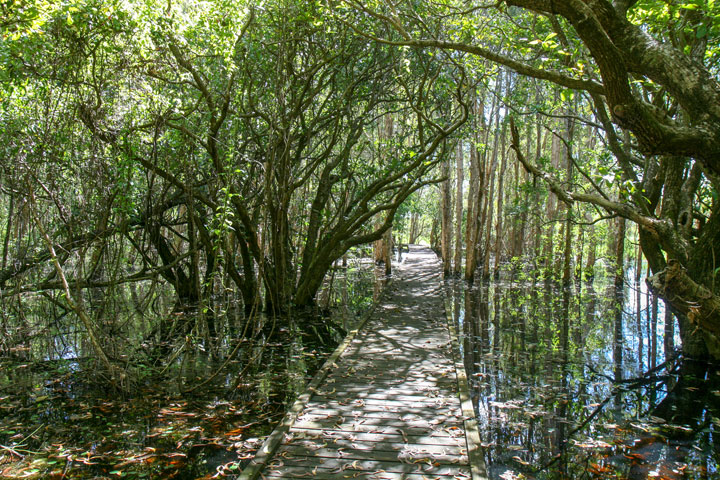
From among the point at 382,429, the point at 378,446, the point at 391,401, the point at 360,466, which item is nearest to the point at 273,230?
the point at 391,401

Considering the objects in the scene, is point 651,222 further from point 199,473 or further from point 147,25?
point 147,25

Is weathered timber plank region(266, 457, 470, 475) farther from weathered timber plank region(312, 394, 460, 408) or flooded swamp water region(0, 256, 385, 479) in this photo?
weathered timber plank region(312, 394, 460, 408)

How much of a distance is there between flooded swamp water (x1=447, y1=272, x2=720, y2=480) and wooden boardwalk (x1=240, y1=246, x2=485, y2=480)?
0.53 meters

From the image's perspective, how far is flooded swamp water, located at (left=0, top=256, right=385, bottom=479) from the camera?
Result: 4.75 m

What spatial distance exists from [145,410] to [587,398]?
18.2ft

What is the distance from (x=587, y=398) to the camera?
6.81m

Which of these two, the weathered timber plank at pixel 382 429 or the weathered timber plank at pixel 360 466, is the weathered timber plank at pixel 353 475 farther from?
the weathered timber plank at pixel 382 429

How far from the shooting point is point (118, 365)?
253 inches

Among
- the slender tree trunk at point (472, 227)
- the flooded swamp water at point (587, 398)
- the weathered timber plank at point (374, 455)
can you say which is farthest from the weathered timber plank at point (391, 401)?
the slender tree trunk at point (472, 227)

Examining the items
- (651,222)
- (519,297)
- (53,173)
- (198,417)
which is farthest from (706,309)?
(519,297)

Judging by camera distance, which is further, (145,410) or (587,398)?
(587,398)

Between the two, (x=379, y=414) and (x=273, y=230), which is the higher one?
(x=273, y=230)

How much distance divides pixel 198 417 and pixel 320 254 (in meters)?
6.14

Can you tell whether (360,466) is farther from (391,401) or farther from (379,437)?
(391,401)
